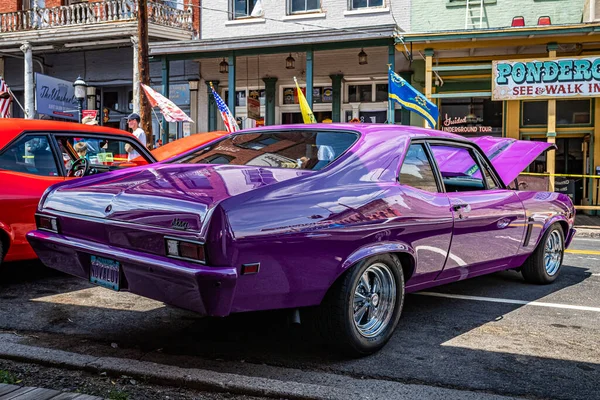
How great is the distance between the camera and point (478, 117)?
15.9 meters

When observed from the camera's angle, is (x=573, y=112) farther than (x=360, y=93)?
No

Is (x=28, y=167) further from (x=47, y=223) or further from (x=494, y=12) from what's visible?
(x=494, y=12)

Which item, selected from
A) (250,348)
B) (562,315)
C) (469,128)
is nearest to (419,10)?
(469,128)

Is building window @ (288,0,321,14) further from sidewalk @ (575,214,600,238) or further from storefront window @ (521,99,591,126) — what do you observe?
sidewalk @ (575,214,600,238)

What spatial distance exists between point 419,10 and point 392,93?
447 centimetres

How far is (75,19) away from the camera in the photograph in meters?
18.6

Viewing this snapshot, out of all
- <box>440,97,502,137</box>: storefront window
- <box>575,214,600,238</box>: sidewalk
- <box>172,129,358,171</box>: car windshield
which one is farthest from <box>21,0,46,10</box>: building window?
<box>172,129,358,171</box>: car windshield

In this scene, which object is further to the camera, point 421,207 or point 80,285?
point 80,285

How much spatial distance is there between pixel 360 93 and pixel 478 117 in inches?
135

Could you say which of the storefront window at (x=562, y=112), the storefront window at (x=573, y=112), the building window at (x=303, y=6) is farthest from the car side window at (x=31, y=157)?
the storefront window at (x=573, y=112)

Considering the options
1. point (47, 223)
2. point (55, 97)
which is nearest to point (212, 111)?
point (55, 97)

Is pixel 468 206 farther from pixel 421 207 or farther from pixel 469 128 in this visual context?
pixel 469 128

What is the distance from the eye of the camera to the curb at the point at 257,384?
10.0 ft

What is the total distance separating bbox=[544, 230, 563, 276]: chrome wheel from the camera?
5.97m
